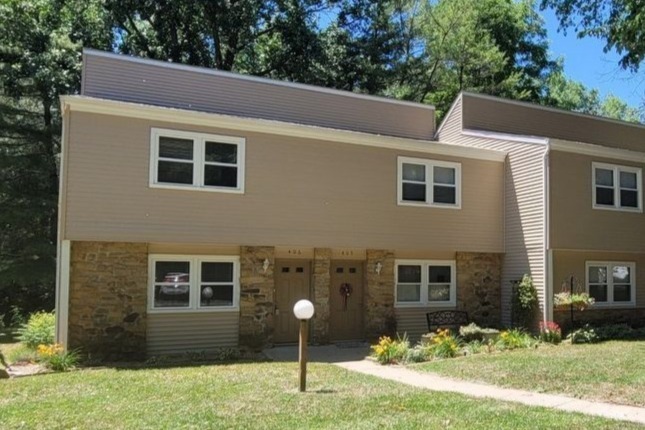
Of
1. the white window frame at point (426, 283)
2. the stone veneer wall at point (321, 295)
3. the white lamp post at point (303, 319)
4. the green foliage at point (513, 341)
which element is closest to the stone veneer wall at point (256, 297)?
the stone veneer wall at point (321, 295)

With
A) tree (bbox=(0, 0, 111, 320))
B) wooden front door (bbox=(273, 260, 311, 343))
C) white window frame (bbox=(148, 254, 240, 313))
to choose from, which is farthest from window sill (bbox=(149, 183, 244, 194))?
tree (bbox=(0, 0, 111, 320))

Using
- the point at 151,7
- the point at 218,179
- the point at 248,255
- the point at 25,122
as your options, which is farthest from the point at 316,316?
the point at 151,7

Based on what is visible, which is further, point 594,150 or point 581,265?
point 581,265

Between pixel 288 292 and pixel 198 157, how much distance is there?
13.1ft

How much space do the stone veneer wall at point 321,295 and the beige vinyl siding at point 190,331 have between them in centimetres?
205

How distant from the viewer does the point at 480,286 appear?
53.1ft

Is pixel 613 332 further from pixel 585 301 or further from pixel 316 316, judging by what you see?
pixel 316 316

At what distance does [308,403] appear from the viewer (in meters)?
7.65

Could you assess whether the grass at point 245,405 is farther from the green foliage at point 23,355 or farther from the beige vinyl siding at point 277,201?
the beige vinyl siding at point 277,201

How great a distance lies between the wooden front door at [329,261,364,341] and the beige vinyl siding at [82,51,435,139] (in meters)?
4.62

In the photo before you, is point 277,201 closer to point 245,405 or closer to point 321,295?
point 321,295

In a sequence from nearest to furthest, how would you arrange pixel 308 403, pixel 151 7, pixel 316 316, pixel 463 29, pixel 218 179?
pixel 308 403 < pixel 218 179 < pixel 316 316 < pixel 151 7 < pixel 463 29

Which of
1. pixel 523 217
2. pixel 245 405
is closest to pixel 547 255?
pixel 523 217

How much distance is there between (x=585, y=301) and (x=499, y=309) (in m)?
2.30
